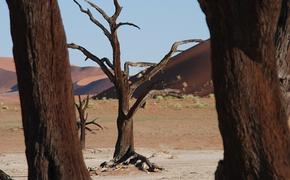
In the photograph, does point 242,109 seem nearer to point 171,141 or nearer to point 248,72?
point 248,72

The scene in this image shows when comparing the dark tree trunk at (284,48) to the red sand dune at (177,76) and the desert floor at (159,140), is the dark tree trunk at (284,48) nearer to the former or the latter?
the desert floor at (159,140)

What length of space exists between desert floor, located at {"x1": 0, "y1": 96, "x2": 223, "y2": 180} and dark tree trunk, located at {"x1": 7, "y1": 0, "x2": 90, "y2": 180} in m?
8.99

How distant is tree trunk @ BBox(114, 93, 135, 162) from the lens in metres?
22.3

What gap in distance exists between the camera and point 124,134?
2258 centimetres

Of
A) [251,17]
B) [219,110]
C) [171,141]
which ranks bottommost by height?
[171,141]

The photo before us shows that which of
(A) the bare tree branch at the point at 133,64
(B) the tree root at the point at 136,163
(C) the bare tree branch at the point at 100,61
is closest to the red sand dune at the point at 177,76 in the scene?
(A) the bare tree branch at the point at 133,64

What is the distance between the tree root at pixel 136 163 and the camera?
21.5 meters

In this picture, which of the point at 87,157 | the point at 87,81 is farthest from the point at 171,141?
the point at 87,81

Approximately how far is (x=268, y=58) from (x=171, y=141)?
96.0 feet

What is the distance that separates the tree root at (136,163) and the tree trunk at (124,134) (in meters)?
0.12

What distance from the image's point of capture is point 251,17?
26.8 feet

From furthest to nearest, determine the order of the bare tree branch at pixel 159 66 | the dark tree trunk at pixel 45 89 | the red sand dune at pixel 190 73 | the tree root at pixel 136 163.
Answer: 1. the red sand dune at pixel 190 73
2. the bare tree branch at pixel 159 66
3. the tree root at pixel 136 163
4. the dark tree trunk at pixel 45 89

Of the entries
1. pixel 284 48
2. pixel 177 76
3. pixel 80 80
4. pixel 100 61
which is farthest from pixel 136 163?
pixel 80 80

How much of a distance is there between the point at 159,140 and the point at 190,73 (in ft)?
250
